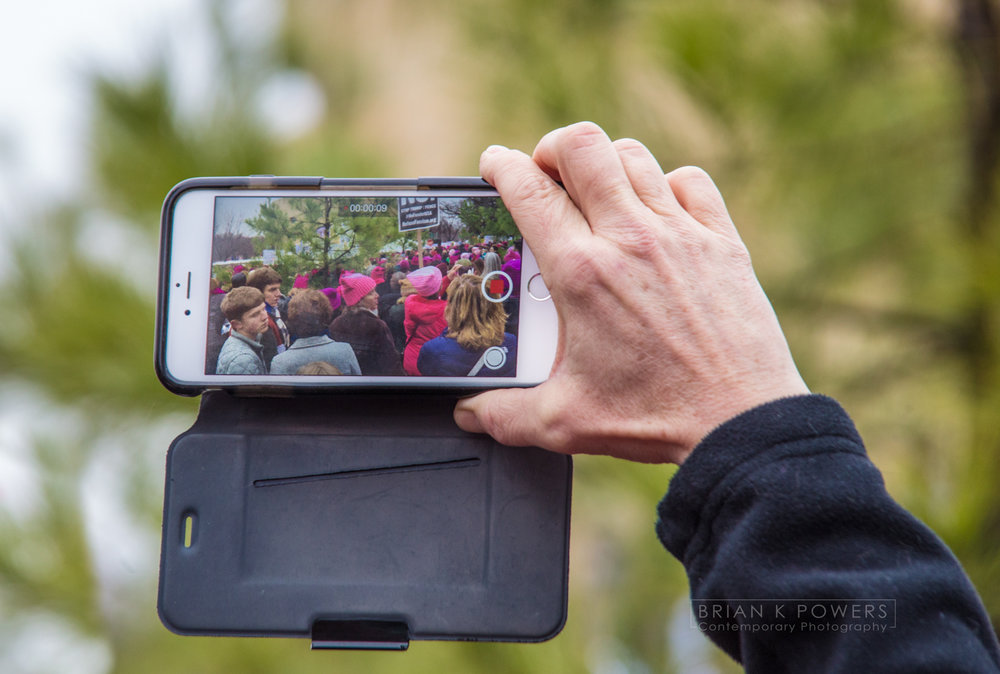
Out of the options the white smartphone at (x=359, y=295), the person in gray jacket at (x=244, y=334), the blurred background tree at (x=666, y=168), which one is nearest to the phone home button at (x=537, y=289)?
the white smartphone at (x=359, y=295)

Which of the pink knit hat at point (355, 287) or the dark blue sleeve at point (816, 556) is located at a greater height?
the pink knit hat at point (355, 287)

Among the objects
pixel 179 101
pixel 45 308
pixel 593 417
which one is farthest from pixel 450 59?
pixel 593 417

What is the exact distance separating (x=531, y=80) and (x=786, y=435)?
41 centimetres

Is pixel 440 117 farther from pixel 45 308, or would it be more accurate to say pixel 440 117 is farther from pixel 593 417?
pixel 593 417

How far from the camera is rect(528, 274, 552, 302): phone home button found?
312 millimetres

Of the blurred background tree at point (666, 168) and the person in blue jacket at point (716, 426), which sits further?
the blurred background tree at point (666, 168)

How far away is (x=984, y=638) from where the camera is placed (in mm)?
221

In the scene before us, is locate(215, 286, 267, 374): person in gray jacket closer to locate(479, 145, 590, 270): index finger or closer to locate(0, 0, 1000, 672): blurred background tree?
locate(479, 145, 590, 270): index finger

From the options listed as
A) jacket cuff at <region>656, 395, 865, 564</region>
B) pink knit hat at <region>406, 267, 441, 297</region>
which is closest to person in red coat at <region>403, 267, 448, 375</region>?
pink knit hat at <region>406, 267, 441, 297</region>

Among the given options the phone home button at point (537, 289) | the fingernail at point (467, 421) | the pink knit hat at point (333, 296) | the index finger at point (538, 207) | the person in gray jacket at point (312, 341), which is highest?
the index finger at point (538, 207)

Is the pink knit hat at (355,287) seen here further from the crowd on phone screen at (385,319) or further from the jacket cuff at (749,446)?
the jacket cuff at (749,446)

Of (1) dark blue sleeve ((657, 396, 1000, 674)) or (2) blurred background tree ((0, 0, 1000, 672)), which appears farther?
(2) blurred background tree ((0, 0, 1000, 672))

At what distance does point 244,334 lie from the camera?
12.1 inches

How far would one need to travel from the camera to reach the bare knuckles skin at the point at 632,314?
0.26 metres
